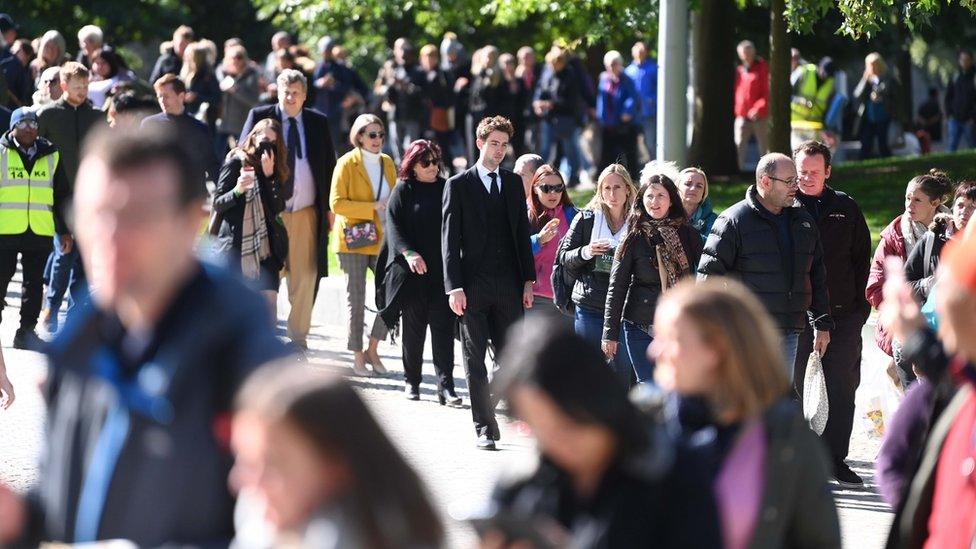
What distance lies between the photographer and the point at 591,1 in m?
16.6

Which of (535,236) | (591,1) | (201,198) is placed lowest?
(535,236)

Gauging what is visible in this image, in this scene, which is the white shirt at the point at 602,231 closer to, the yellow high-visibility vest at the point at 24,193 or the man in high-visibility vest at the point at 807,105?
the yellow high-visibility vest at the point at 24,193

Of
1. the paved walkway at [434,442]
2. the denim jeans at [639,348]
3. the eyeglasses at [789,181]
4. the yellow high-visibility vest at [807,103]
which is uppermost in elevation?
the yellow high-visibility vest at [807,103]

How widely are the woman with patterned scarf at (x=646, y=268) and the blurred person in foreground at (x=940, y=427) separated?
4754 millimetres

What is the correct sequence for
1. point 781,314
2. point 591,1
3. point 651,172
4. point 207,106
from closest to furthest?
point 781,314 → point 651,172 → point 591,1 → point 207,106

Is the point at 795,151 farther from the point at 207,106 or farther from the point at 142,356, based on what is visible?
the point at 207,106

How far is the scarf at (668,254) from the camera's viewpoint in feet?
30.0

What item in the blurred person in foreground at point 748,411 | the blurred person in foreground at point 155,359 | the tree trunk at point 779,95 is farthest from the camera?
the tree trunk at point 779,95

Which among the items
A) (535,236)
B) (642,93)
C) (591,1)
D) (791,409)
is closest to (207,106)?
(591,1)

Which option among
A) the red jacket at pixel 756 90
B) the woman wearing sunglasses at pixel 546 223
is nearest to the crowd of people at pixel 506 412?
the woman wearing sunglasses at pixel 546 223

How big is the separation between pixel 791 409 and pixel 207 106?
15039mm

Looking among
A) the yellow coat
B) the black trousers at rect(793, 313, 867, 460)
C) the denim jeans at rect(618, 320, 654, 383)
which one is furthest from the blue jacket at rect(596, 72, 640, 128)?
the denim jeans at rect(618, 320, 654, 383)

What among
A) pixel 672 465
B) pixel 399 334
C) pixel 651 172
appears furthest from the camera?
pixel 399 334

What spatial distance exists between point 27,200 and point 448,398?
3.57 m
